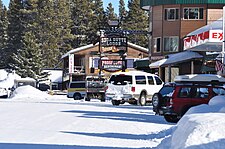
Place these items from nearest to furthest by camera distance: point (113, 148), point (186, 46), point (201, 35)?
point (113, 148), point (201, 35), point (186, 46)

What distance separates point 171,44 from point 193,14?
139 inches

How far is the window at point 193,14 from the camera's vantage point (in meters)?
53.7

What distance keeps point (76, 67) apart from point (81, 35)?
25.9 m

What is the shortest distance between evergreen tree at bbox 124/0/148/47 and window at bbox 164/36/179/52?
151ft

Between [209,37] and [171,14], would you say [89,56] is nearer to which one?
[171,14]

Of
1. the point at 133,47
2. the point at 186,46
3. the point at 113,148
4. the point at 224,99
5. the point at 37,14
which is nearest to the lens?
the point at 113,148

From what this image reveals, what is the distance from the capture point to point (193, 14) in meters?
53.9

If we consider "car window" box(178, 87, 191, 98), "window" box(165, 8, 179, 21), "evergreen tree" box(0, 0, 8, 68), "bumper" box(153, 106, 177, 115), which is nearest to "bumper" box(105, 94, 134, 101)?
"bumper" box(153, 106, 177, 115)

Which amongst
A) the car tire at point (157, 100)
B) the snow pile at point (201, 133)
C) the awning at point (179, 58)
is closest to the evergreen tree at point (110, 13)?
the awning at point (179, 58)

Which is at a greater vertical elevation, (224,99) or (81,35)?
(81,35)

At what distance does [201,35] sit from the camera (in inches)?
1127

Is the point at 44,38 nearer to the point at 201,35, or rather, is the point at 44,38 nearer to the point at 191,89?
the point at 201,35

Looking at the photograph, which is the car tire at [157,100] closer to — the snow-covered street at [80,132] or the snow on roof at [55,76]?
the snow-covered street at [80,132]

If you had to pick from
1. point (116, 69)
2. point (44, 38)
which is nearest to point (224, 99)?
point (116, 69)
